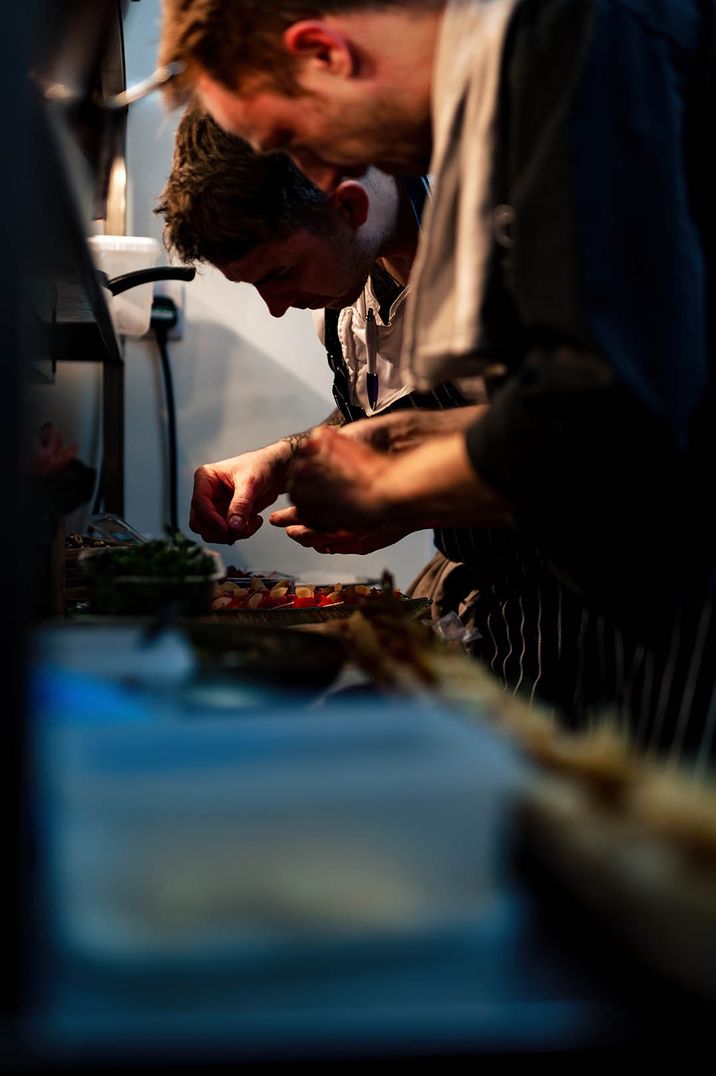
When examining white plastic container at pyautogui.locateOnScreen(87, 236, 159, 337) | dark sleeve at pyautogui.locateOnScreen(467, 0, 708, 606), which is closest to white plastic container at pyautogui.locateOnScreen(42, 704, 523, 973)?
dark sleeve at pyautogui.locateOnScreen(467, 0, 708, 606)

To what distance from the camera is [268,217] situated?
6.36 feet

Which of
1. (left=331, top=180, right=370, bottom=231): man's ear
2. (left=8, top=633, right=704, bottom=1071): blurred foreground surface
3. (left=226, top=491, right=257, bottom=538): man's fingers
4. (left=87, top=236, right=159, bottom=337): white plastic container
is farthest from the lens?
(left=87, top=236, right=159, bottom=337): white plastic container

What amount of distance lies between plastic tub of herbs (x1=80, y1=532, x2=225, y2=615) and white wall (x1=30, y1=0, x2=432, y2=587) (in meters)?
2.34

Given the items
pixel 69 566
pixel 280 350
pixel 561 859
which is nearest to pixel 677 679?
pixel 561 859

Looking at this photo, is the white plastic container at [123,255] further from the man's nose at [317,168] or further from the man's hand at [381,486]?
the man's hand at [381,486]

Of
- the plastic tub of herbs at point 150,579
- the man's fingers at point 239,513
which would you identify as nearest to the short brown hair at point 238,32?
the plastic tub of herbs at point 150,579

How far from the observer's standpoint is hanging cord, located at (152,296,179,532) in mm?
3617

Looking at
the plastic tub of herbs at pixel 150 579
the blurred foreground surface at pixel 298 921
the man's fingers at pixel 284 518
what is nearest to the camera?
the blurred foreground surface at pixel 298 921

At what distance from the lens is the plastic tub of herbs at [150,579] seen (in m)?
1.20

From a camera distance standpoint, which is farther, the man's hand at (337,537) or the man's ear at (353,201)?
the man's ear at (353,201)

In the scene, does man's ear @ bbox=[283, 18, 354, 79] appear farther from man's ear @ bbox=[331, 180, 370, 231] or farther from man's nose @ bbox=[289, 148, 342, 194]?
man's ear @ bbox=[331, 180, 370, 231]

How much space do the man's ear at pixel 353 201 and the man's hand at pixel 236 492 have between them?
48cm

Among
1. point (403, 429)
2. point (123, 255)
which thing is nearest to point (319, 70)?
point (403, 429)

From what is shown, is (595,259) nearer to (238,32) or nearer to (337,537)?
(238,32)
